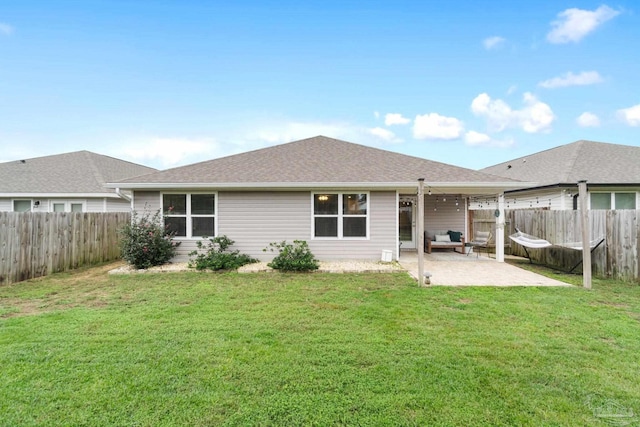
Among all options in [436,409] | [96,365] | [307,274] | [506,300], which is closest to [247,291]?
[307,274]

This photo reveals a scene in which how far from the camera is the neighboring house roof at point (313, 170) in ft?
27.7

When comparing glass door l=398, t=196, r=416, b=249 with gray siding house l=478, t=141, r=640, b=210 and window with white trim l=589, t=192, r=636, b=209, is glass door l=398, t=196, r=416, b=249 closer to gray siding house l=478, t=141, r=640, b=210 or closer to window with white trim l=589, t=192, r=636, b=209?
gray siding house l=478, t=141, r=640, b=210

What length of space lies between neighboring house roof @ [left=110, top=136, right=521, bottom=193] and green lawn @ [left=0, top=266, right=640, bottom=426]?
3.78 metres

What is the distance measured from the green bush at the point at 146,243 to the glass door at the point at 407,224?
825cm

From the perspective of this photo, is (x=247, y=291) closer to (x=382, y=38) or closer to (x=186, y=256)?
(x=186, y=256)

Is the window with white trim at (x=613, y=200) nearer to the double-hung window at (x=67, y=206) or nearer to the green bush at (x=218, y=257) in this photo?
the green bush at (x=218, y=257)

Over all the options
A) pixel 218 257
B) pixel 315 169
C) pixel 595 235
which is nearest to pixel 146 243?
pixel 218 257

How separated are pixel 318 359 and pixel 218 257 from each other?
19.3 ft

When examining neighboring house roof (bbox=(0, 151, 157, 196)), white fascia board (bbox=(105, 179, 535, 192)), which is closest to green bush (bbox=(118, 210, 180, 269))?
white fascia board (bbox=(105, 179, 535, 192))

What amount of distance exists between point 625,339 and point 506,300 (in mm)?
1675

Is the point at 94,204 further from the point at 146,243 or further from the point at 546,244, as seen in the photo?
the point at 546,244

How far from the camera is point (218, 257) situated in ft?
26.9

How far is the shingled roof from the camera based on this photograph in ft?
27.9

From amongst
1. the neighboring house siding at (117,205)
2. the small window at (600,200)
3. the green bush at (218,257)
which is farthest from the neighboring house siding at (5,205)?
the small window at (600,200)
